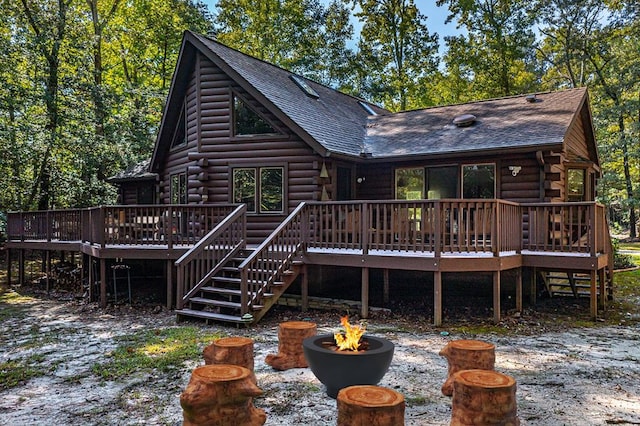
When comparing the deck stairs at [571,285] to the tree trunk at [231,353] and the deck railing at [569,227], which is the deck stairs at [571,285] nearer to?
the deck railing at [569,227]

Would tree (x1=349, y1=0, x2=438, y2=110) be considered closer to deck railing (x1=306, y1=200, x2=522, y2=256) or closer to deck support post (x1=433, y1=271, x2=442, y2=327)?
deck railing (x1=306, y1=200, x2=522, y2=256)

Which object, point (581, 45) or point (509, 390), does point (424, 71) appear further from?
point (509, 390)

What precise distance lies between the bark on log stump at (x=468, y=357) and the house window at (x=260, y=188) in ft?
24.7

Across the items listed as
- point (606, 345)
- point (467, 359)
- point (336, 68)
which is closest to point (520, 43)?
point (336, 68)

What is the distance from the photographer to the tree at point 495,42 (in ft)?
85.4

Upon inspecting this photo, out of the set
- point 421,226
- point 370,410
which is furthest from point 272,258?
point 370,410

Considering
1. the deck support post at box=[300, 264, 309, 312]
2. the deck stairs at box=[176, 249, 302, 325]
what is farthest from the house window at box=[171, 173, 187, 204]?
the deck support post at box=[300, 264, 309, 312]

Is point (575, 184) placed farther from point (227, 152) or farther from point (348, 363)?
point (348, 363)

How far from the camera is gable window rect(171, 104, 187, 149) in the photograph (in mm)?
14094

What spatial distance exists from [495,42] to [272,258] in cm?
2226

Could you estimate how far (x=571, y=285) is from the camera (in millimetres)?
10805

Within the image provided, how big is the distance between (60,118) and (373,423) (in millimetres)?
20275

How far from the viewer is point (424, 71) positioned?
28.4 m

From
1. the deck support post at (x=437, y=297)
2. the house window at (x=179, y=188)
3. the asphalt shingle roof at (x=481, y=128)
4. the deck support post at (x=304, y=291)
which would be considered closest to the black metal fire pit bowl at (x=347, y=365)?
the deck support post at (x=437, y=297)
